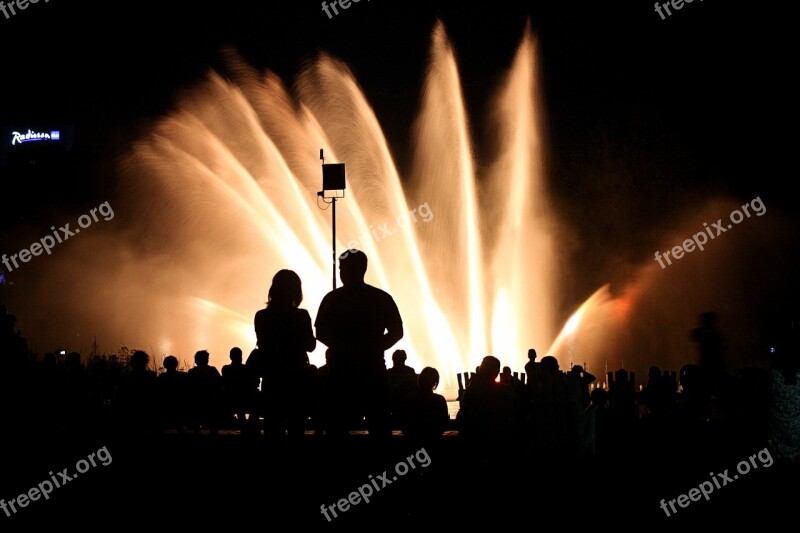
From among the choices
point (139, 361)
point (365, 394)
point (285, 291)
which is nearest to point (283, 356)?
point (285, 291)

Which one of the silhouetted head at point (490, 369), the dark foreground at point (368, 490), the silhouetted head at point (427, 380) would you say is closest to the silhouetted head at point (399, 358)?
the dark foreground at point (368, 490)

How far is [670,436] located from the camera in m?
11.6

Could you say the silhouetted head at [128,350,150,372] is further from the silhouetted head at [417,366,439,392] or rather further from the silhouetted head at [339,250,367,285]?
the silhouetted head at [339,250,367,285]

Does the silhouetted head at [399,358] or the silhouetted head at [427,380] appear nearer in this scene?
the silhouetted head at [427,380]

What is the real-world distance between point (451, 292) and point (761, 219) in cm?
3119

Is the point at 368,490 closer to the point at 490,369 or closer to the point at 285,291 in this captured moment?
the point at 285,291

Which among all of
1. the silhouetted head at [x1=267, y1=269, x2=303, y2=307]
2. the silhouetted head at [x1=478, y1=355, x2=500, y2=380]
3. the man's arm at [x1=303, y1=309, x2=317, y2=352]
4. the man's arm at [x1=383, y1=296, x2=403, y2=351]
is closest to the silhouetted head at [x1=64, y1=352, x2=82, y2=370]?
the silhouetted head at [x1=267, y1=269, x2=303, y2=307]

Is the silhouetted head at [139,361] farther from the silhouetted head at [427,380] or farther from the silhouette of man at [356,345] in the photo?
the silhouette of man at [356,345]

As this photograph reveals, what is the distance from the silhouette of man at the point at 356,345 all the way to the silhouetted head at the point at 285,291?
1.91 feet

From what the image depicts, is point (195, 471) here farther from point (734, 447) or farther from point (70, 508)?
point (734, 447)

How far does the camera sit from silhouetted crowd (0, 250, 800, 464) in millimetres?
7945

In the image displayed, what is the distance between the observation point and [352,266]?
800cm

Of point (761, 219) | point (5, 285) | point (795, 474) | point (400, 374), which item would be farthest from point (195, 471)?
point (5, 285)

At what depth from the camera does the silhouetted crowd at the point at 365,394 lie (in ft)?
26.1
